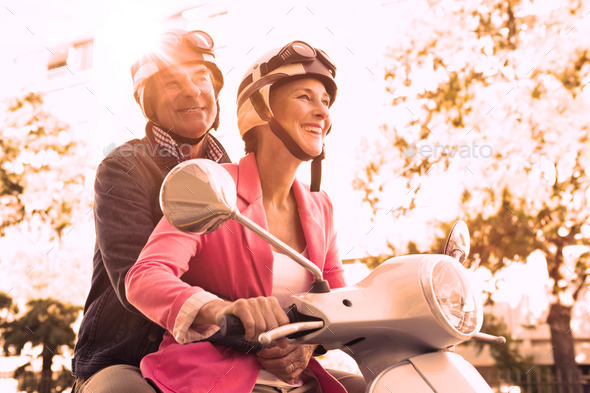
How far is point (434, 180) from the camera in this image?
21.6 feet

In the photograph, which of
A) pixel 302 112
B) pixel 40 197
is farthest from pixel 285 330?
pixel 40 197

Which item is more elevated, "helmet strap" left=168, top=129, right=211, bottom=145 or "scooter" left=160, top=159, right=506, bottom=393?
"helmet strap" left=168, top=129, right=211, bottom=145

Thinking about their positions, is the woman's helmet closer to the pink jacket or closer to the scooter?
the pink jacket

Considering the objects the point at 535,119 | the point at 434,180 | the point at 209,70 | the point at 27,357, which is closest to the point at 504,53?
the point at 535,119

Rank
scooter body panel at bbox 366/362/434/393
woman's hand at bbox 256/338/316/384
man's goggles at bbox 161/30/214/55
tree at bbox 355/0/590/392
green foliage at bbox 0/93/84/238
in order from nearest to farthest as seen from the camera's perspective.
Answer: scooter body panel at bbox 366/362/434/393 → woman's hand at bbox 256/338/316/384 → man's goggles at bbox 161/30/214/55 → tree at bbox 355/0/590/392 → green foliage at bbox 0/93/84/238

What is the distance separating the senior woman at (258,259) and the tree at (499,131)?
470cm

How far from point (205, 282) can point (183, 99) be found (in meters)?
0.98

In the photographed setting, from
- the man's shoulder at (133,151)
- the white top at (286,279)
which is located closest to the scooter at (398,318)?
the white top at (286,279)

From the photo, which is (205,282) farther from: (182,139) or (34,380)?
(34,380)

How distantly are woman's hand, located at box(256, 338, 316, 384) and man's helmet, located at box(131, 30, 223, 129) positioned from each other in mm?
1256

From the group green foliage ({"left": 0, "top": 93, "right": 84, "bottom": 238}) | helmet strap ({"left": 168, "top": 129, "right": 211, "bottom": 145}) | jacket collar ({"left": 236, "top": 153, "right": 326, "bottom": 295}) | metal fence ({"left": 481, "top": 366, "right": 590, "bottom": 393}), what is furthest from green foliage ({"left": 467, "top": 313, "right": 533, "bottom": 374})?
green foliage ({"left": 0, "top": 93, "right": 84, "bottom": 238})

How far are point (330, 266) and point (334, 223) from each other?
144 mm

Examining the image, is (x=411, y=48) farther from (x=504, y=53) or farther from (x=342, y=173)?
(x=342, y=173)

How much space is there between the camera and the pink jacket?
4.09 feet
